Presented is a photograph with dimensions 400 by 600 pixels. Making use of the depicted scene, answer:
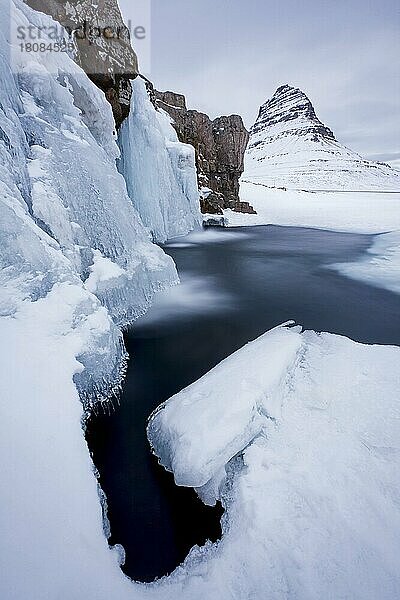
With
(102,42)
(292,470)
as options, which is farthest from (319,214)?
(292,470)

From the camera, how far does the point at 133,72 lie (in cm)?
1391

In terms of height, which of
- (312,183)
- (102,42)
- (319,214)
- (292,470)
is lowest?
(292,470)

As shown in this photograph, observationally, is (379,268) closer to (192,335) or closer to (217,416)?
(192,335)

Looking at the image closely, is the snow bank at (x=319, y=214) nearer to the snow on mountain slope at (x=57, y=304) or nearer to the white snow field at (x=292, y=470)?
the snow on mountain slope at (x=57, y=304)

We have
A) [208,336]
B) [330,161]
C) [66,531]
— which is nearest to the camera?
[66,531]

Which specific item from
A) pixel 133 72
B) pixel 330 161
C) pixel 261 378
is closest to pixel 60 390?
pixel 261 378

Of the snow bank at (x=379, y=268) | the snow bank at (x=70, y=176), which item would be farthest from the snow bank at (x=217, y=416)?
the snow bank at (x=379, y=268)

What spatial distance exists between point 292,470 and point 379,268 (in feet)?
36.7

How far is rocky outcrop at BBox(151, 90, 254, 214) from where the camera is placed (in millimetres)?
22109

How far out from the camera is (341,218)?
25078 millimetres

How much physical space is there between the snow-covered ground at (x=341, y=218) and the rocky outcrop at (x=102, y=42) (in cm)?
1090

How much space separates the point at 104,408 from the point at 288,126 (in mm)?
129672

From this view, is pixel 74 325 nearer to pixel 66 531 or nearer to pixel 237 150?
pixel 66 531

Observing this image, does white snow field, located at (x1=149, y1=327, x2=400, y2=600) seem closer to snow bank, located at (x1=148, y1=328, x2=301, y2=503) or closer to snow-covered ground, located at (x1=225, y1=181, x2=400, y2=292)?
snow bank, located at (x1=148, y1=328, x2=301, y2=503)
